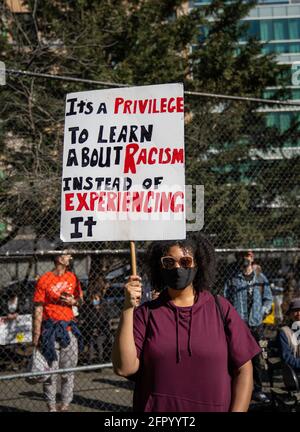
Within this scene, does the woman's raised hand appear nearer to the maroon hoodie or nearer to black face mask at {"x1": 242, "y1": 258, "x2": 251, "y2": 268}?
the maroon hoodie

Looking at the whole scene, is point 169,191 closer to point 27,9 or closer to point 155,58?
point 155,58

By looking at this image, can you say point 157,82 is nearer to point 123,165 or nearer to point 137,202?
point 123,165

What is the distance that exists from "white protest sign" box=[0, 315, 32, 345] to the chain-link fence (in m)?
0.01

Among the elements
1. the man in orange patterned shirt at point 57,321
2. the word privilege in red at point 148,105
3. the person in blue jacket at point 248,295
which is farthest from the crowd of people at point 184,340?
the person in blue jacket at point 248,295

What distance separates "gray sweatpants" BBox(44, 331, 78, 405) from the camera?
6570mm

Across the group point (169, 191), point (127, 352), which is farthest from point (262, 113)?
point (127, 352)

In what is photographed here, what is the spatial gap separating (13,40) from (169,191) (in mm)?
8897

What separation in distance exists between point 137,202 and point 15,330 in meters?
4.98

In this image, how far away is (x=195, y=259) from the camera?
11.1 ft

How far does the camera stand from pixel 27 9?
1293 cm

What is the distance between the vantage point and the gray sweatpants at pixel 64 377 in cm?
657

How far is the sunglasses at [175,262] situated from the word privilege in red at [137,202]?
72 cm

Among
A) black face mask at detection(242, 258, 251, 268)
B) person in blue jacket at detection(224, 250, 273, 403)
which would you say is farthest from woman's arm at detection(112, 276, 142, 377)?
black face mask at detection(242, 258, 251, 268)

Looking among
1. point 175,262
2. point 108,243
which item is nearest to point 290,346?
point 108,243
